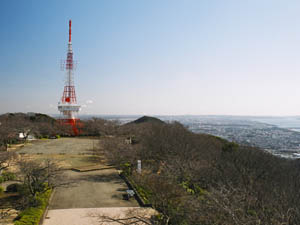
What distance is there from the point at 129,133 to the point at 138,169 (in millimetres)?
20668

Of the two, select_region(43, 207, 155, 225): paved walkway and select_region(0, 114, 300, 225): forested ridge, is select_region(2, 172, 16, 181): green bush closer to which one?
select_region(0, 114, 300, 225): forested ridge

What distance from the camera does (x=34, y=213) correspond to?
9.75m

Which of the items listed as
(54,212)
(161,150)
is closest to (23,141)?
(161,150)

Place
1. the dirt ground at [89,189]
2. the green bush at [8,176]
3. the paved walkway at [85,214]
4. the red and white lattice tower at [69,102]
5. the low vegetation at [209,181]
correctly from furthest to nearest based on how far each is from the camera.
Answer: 1. the red and white lattice tower at [69,102]
2. the green bush at [8,176]
3. the dirt ground at [89,189]
4. the paved walkway at [85,214]
5. the low vegetation at [209,181]

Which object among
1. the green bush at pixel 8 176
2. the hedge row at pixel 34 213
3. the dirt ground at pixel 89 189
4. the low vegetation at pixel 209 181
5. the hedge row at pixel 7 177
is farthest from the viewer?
the green bush at pixel 8 176

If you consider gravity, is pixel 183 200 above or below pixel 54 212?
above

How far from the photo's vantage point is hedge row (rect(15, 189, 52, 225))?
9.03m

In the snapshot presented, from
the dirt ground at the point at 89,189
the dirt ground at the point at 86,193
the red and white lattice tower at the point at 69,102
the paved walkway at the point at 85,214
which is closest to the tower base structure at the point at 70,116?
the red and white lattice tower at the point at 69,102

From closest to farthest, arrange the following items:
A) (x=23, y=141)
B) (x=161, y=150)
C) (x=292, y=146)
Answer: (x=161, y=150)
(x=292, y=146)
(x=23, y=141)

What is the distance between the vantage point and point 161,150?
19109mm

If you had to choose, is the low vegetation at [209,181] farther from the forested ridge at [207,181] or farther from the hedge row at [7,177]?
the hedge row at [7,177]

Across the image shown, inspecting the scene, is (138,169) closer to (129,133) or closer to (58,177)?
(58,177)

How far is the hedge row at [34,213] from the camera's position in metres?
9.03

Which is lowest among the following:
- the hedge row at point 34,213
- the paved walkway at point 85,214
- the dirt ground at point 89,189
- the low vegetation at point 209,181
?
the dirt ground at point 89,189
